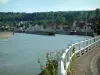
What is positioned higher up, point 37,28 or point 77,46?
point 77,46

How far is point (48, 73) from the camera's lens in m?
10.7

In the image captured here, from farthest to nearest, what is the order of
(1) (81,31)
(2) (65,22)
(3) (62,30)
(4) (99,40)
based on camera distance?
1. (2) (65,22)
2. (3) (62,30)
3. (1) (81,31)
4. (4) (99,40)

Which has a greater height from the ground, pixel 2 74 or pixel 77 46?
pixel 77 46

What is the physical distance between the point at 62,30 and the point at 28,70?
16178 centimetres

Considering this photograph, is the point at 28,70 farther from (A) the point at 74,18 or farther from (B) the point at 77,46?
(A) the point at 74,18

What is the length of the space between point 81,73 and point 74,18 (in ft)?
610

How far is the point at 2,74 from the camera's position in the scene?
22.0 metres

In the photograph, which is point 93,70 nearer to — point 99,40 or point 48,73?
point 48,73

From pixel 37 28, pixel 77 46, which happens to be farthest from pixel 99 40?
pixel 37 28

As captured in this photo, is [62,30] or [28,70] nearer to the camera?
[28,70]

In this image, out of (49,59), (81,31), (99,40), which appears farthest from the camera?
(81,31)

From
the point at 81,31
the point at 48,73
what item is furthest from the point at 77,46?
the point at 81,31

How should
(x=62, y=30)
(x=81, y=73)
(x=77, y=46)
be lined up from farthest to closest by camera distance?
(x=62, y=30), (x=77, y=46), (x=81, y=73)

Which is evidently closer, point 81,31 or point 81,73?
point 81,73
